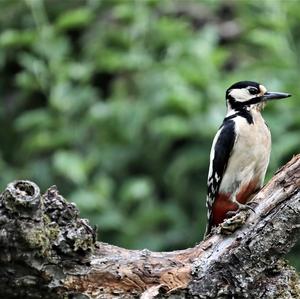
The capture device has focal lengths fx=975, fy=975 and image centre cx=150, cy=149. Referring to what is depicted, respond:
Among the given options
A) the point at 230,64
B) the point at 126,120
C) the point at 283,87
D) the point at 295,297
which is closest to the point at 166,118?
the point at 126,120

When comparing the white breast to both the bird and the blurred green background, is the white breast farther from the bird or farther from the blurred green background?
the blurred green background

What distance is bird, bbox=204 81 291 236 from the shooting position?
5.45 m

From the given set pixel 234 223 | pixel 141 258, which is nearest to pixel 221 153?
pixel 234 223

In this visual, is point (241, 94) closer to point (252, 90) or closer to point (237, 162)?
point (252, 90)

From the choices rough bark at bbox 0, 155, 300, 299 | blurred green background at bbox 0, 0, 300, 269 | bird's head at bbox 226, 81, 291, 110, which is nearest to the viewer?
rough bark at bbox 0, 155, 300, 299

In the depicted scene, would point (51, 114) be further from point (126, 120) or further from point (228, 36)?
point (228, 36)

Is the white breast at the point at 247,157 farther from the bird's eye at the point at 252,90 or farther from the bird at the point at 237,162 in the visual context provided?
the bird's eye at the point at 252,90

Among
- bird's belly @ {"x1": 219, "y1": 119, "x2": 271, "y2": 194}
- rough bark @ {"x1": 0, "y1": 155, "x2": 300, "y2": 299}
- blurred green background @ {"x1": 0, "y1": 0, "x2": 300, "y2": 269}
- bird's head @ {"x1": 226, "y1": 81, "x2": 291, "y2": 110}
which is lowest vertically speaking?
rough bark @ {"x1": 0, "y1": 155, "x2": 300, "y2": 299}

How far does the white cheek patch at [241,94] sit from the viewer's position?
5672 mm

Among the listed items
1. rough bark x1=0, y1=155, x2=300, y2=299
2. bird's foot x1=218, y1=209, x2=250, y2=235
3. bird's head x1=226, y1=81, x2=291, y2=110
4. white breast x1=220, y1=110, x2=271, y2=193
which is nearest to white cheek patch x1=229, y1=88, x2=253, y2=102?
bird's head x1=226, y1=81, x2=291, y2=110

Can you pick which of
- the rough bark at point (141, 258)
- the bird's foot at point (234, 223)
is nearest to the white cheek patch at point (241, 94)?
the rough bark at point (141, 258)

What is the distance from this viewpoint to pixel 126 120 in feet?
25.4

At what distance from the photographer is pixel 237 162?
18.0 ft

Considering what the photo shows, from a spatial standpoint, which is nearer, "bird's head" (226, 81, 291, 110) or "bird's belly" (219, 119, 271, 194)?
"bird's belly" (219, 119, 271, 194)
